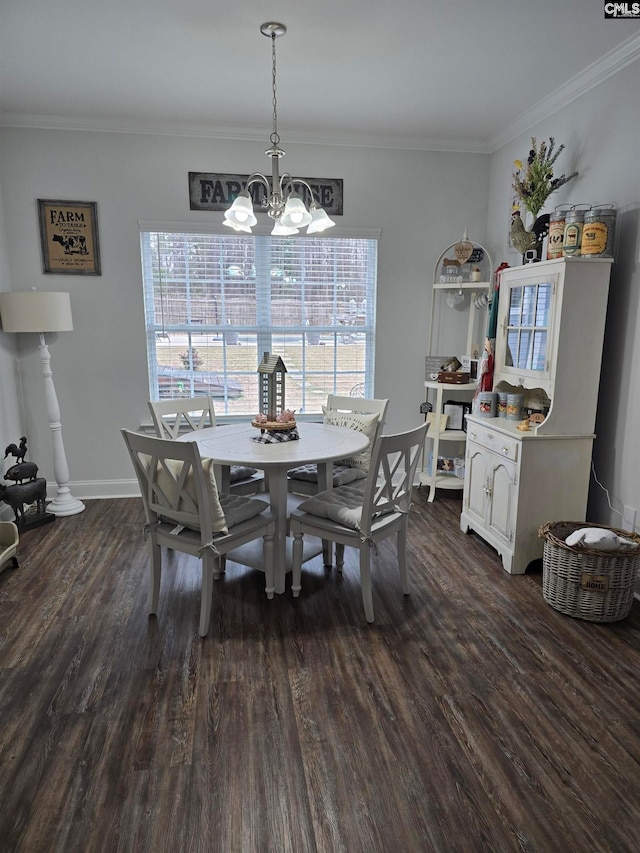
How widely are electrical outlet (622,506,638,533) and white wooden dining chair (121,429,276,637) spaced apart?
6.44ft

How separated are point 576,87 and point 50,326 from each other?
11.9ft

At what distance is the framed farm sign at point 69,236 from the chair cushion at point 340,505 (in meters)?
2.63

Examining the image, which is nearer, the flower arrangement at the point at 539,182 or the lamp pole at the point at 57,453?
the flower arrangement at the point at 539,182

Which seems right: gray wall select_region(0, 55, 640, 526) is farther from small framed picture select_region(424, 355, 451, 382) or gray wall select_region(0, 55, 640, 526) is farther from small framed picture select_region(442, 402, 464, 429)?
small framed picture select_region(442, 402, 464, 429)

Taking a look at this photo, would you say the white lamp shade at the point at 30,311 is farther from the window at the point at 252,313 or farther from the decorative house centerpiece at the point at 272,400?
the decorative house centerpiece at the point at 272,400

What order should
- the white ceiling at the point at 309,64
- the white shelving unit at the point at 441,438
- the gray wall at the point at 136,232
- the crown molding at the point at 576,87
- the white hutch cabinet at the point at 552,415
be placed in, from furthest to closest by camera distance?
the white shelving unit at the point at 441,438, the gray wall at the point at 136,232, the white hutch cabinet at the point at 552,415, the crown molding at the point at 576,87, the white ceiling at the point at 309,64

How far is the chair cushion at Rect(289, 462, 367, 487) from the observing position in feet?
10.4

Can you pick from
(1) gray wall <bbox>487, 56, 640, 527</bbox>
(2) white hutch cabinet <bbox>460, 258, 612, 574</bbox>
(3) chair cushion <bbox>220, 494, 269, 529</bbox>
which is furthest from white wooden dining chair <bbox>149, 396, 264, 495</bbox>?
(1) gray wall <bbox>487, 56, 640, 527</bbox>

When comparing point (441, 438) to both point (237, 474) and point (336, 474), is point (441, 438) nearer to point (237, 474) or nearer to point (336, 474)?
point (336, 474)

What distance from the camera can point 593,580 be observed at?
8.24 feet

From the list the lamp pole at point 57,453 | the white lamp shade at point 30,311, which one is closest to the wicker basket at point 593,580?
the lamp pole at point 57,453

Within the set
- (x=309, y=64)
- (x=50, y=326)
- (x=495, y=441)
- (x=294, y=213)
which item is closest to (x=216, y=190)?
(x=309, y=64)

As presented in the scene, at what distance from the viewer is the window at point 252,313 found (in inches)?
165

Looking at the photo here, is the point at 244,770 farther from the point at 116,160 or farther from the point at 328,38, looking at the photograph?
the point at 116,160
